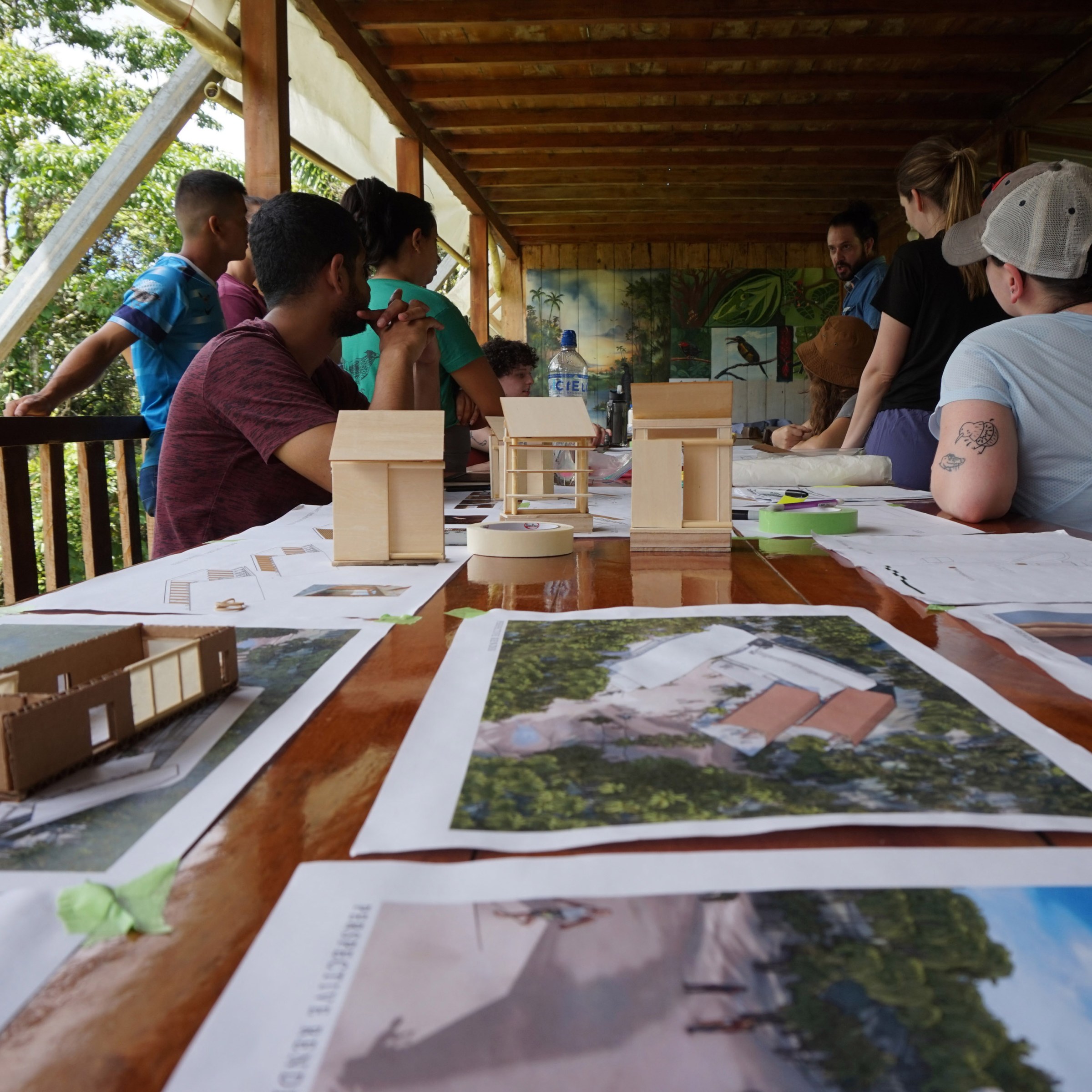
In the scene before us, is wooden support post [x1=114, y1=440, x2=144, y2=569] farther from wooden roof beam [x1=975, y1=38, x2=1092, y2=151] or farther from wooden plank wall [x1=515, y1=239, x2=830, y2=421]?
wooden plank wall [x1=515, y1=239, x2=830, y2=421]

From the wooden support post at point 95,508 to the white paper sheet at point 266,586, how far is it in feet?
4.27

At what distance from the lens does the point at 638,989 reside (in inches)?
10.8

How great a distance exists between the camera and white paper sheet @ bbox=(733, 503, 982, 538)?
1.25m

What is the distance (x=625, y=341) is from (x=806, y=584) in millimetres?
8185

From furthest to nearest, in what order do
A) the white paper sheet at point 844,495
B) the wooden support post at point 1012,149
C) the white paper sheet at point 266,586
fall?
the wooden support post at point 1012,149
the white paper sheet at point 844,495
the white paper sheet at point 266,586

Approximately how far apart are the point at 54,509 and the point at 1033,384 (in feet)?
6.81

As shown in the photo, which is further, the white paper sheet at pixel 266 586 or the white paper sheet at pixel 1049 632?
the white paper sheet at pixel 266 586

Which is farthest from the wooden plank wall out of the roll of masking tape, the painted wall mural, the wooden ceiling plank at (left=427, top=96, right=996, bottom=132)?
the roll of masking tape

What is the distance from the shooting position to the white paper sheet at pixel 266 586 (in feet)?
2.60

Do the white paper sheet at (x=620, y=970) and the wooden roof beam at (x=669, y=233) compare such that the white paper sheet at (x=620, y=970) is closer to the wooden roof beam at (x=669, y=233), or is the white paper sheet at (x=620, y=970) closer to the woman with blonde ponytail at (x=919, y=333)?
the woman with blonde ponytail at (x=919, y=333)

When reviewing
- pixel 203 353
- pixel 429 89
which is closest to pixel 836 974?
pixel 203 353

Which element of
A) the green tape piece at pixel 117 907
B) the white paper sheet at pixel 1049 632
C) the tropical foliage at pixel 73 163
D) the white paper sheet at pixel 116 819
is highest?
the tropical foliage at pixel 73 163

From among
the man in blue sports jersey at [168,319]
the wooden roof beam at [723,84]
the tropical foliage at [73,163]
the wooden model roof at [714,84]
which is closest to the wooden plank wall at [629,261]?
the wooden model roof at [714,84]

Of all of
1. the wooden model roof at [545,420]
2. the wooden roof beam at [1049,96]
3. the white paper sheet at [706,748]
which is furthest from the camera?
the wooden roof beam at [1049,96]
